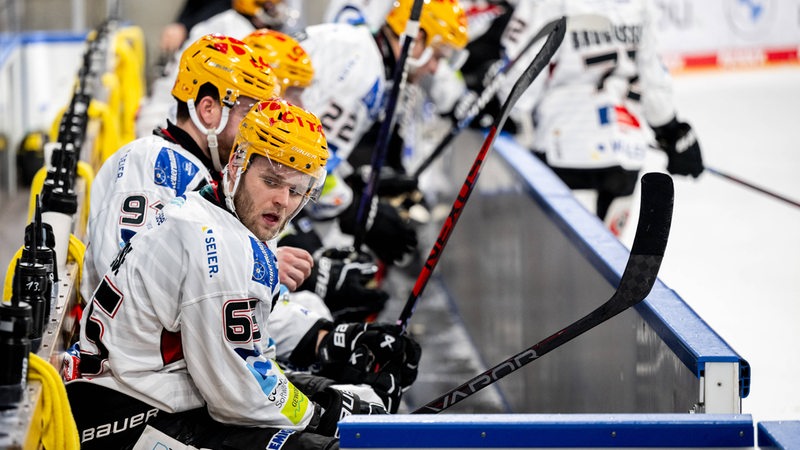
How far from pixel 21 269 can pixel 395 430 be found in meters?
0.82

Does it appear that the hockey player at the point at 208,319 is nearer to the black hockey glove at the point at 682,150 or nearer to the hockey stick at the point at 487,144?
the hockey stick at the point at 487,144

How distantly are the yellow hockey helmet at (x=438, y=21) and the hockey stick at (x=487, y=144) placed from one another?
45.3 inches

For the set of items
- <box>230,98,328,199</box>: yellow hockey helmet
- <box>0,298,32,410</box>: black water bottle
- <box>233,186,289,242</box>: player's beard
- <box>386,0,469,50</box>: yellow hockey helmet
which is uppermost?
<box>386,0,469,50</box>: yellow hockey helmet

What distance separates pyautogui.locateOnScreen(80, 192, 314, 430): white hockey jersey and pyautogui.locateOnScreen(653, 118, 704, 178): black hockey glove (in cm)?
302

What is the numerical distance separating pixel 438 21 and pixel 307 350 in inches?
63.3

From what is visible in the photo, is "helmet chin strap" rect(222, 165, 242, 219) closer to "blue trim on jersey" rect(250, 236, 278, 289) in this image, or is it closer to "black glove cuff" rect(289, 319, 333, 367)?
"blue trim on jersey" rect(250, 236, 278, 289)

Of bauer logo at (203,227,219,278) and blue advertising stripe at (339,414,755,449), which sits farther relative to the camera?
bauer logo at (203,227,219,278)

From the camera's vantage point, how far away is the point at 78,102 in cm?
429

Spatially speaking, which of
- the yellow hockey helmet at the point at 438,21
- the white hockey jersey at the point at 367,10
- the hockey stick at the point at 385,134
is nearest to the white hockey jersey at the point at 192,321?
the hockey stick at the point at 385,134

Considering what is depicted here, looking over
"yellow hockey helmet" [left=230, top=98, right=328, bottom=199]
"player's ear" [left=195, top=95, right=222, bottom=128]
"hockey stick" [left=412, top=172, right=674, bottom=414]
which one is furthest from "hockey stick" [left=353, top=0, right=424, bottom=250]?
"hockey stick" [left=412, top=172, right=674, bottom=414]

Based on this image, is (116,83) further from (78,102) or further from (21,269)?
→ (21,269)

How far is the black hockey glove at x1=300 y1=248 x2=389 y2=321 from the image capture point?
3.86 meters

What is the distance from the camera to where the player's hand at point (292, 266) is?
3.07m

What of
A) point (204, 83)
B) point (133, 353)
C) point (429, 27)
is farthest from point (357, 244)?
point (133, 353)
